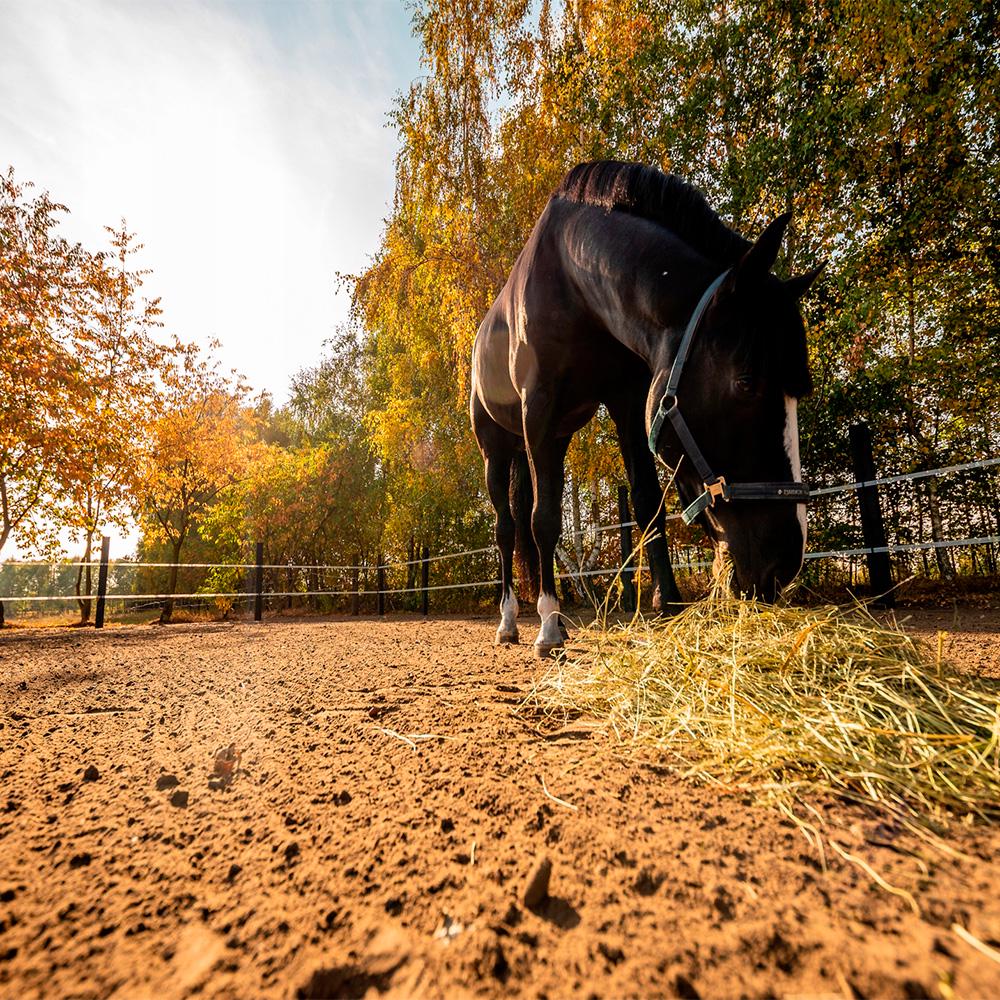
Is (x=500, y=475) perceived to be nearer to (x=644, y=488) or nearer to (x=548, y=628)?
(x=644, y=488)

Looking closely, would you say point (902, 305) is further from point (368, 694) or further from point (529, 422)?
point (368, 694)

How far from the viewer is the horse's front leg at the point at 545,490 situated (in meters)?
2.45

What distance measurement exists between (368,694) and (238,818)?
91cm

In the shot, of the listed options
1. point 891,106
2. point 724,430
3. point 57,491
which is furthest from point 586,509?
point 57,491

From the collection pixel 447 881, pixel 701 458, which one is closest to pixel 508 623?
pixel 701 458

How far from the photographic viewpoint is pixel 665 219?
194 centimetres

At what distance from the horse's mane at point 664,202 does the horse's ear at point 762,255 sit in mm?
242

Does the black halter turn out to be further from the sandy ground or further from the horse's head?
the sandy ground

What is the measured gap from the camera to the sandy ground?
1.48ft

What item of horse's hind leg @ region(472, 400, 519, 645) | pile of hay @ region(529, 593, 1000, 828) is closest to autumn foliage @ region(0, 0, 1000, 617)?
horse's hind leg @ region(472, 400, 519, 645)

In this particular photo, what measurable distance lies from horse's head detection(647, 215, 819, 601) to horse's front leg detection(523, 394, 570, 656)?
93cm

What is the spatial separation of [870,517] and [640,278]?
3.85m

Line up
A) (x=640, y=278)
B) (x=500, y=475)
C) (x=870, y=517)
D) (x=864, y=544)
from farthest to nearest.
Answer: (x=864, y=544), (x=870, y=517), (x=500, y=475), (x=640, y=278)

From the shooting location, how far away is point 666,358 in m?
1.74
